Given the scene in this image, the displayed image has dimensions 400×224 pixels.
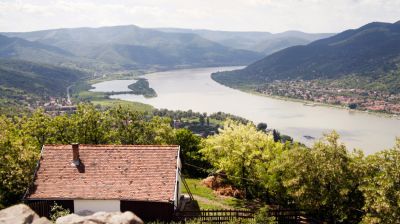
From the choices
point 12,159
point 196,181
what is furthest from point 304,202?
point 12,159

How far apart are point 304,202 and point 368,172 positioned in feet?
21.3

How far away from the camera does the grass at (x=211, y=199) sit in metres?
44.6

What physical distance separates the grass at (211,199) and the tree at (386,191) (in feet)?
51.9

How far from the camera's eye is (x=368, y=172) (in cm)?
3584

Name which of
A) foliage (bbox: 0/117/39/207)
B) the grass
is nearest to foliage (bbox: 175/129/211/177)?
the grass

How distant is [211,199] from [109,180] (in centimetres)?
1471

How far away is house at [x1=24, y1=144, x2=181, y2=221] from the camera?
35938 mm

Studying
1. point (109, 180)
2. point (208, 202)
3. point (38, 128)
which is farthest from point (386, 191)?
point (38, 128)

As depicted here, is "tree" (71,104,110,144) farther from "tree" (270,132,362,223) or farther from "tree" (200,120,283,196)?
"tree" (270,132,362,223)

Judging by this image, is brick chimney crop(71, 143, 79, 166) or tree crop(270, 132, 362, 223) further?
brick chimney crop(71, 143, 79, 166)

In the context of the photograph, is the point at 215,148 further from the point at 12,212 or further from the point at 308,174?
the point at 12,212

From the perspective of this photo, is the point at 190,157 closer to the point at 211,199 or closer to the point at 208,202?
the point at 211,199

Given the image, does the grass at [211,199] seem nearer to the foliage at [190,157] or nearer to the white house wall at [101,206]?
the foliage at [190,157]

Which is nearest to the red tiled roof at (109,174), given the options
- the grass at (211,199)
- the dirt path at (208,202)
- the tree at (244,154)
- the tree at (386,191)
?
the grass at (211,199)
